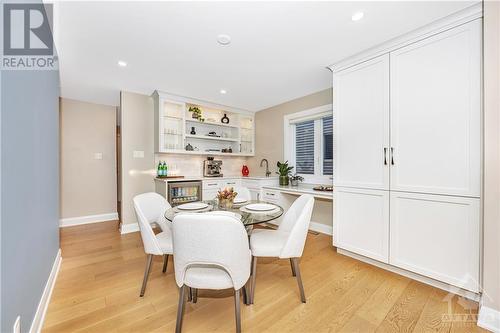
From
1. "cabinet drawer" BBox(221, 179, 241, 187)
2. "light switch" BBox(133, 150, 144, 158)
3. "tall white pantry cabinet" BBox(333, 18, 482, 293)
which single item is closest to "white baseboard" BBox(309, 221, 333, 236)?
"tall white pantry cabinet" BBox(333, 18, 482, 293)

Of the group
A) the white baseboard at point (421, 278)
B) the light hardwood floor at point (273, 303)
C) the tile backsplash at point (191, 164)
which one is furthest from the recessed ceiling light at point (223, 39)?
the white baseboard at point (421, 278)

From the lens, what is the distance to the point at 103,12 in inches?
66.6

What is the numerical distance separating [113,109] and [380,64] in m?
4.86

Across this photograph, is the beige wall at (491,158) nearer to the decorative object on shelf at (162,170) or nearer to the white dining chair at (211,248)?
the white dining chair at (211,248)

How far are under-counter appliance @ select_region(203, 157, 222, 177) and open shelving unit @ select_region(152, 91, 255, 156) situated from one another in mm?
210

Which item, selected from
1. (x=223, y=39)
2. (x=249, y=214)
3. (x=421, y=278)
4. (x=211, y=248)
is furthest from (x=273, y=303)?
(x=223, y=39)

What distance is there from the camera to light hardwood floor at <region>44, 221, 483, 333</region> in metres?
1.48

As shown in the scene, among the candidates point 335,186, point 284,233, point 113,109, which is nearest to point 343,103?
point 335,186

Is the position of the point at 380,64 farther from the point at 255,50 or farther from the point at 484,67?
the point at 255,50

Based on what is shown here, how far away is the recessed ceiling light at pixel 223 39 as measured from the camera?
2020 mm

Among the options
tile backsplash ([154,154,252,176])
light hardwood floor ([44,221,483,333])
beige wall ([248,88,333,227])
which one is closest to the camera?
light hardwood floor ([44,221,483,333])

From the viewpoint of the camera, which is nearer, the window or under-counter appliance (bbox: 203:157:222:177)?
the window

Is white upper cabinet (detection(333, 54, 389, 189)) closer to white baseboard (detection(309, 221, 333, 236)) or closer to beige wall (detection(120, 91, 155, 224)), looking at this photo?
white baseboard (detection(309, 221, 333, 236))

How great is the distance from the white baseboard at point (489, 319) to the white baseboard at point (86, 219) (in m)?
5.47
